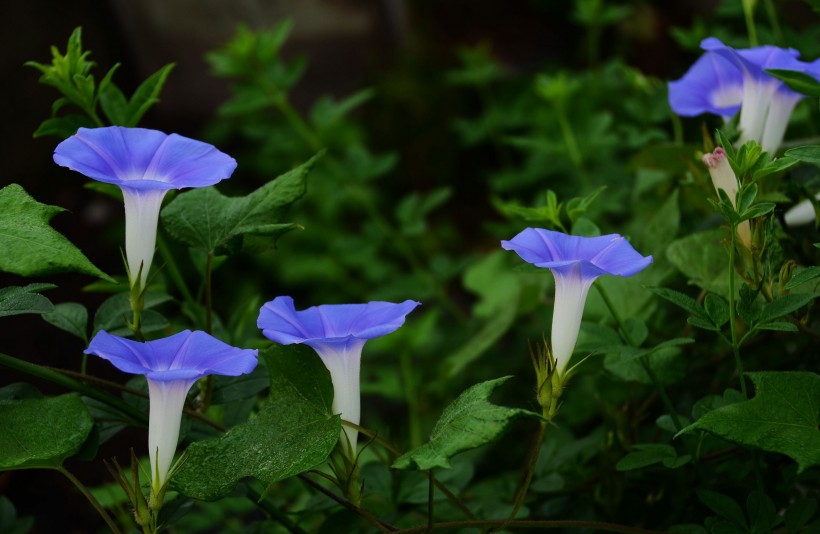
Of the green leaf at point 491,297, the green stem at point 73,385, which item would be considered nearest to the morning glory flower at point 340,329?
the green stem at point 73,385


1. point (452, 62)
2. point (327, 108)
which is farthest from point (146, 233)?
point (452, 62)

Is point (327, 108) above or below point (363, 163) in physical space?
above

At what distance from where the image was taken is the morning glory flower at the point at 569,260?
0.85m

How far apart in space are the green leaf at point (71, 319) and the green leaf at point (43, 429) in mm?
113

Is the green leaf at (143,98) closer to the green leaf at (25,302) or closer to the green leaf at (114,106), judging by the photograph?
the green leaf at (114,106)

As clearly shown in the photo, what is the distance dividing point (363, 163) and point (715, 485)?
1.15 meters

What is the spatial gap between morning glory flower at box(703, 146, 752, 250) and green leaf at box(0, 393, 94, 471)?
673 millimetres

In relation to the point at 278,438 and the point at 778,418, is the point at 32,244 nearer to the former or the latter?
the point at 278,438

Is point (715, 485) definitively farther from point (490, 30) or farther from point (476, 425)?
point (490, 30)

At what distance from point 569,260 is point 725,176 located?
24 centimetres

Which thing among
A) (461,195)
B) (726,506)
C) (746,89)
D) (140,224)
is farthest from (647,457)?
(461,195)

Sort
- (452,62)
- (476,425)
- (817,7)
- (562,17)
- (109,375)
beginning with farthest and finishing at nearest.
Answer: (562,17) → (452,62) → (109,375) → (817,7) → (476,425)

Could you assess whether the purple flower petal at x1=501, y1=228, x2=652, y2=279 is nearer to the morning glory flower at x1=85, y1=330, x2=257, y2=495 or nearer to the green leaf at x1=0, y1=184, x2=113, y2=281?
the morning glory flower at x1=85, y1=330, x2=257, y2=495

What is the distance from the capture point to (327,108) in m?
1.96
